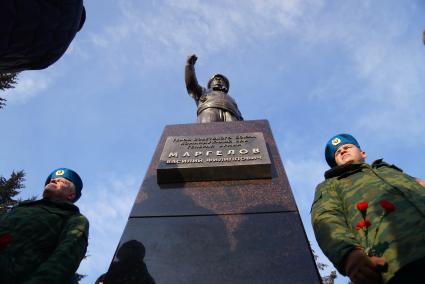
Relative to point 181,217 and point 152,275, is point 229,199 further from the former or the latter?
point 152,275

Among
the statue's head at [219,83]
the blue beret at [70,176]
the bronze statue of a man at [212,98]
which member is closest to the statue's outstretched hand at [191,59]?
the bronze statue of a man at [212,98]

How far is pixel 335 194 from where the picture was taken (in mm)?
2770

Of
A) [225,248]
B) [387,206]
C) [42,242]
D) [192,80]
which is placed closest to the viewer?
[387,206]

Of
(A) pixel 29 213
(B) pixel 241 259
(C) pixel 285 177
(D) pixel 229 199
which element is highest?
(C) pixel 285 177

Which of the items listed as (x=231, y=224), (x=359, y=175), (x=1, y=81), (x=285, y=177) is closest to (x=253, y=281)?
(x=231, y=224)

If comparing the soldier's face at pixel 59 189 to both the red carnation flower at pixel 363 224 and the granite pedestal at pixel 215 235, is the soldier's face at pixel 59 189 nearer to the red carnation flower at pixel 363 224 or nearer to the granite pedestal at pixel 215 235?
the granite pedestal at pixel 215 235

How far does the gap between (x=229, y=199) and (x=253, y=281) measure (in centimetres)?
106

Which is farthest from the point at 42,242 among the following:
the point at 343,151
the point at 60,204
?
the point at 343,151

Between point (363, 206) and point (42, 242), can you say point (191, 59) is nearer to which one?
point (42, 242)

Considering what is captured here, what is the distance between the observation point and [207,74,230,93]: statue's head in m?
7.81

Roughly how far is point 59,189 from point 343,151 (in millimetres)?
2484

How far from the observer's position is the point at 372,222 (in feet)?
7.45

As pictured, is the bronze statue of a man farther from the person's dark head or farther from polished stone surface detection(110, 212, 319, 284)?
polished stone surface detection(110, 212, 319, 284)

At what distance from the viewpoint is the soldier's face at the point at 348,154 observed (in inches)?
130
